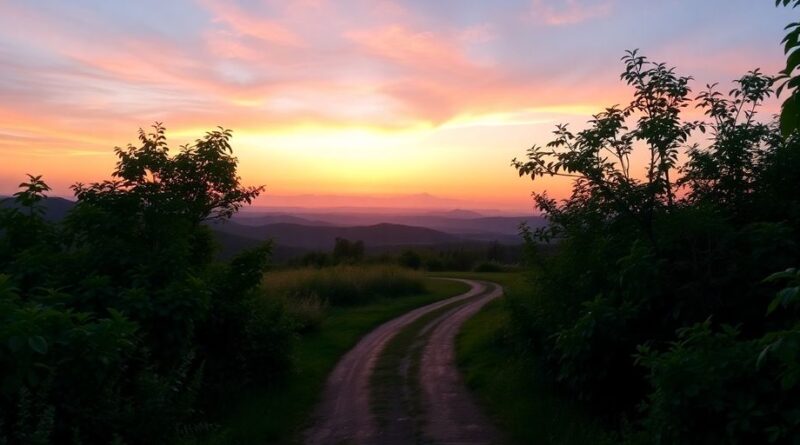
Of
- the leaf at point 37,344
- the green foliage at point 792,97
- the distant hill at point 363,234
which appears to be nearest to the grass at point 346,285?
the leaf at point 37,344

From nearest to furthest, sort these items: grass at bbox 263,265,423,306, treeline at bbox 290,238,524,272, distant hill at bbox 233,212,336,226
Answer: grass at bbox 263,265,423,306, treeline at bbox 290,238,524,272, distant hill at bbox 233,212,336,226

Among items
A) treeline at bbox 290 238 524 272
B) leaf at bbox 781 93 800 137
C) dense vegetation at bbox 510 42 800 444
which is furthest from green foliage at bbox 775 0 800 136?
treeline at bbox 290 238 524 272

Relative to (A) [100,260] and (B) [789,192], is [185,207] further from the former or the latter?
(B) [789,192]

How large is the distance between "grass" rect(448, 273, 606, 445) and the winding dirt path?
12.1 inches

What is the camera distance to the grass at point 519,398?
926 cm

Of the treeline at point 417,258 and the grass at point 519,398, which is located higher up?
the grass at point 519,398

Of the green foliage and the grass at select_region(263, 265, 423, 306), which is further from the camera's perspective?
the grass at select_region(263, 265, 423, 306)

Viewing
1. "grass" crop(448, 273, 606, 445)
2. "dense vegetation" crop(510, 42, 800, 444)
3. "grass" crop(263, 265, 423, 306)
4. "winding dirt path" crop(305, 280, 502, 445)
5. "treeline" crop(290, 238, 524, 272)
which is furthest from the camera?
"treeline" crop(290, 238, 524, 272)

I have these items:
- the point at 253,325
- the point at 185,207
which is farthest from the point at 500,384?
the point at 185,207

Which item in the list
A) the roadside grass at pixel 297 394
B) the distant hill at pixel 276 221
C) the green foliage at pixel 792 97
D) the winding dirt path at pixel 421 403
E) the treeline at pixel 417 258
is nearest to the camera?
the green foliage at pixel 792 97

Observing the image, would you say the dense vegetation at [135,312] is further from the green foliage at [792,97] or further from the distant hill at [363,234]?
the distant hill at [363,234]

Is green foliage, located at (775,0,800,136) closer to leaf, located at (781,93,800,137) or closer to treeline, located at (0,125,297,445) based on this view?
leaf, located at (781,93,800,137)

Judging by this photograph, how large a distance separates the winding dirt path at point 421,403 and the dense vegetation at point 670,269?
168 centimetres

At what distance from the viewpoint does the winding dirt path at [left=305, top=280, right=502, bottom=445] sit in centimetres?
993
